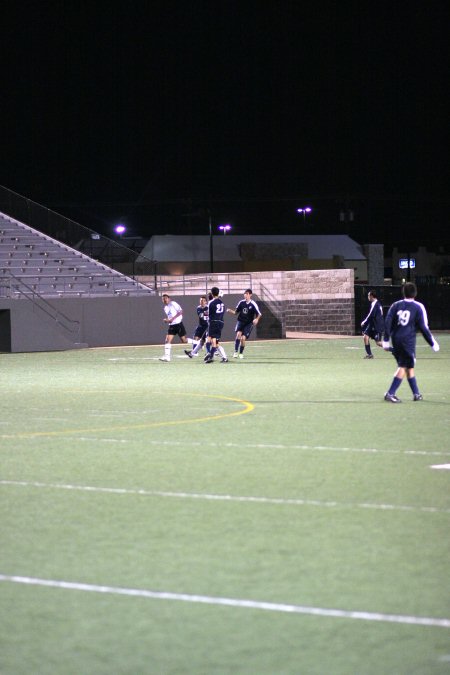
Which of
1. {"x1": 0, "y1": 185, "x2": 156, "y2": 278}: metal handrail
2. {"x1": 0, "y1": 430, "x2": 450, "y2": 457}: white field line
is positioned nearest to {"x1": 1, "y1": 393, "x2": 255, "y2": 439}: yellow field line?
{"x1": 0, "y1": 430, "x2": 450, "y2": 457}: white field line

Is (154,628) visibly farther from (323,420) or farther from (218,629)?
(323,420)

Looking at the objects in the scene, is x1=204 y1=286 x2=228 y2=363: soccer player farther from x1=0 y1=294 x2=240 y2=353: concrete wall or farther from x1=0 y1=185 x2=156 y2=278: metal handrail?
x1=0 y1=185 x2=156 y2=278: metal handrail

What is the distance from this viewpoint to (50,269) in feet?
152

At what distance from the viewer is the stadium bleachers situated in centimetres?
4481

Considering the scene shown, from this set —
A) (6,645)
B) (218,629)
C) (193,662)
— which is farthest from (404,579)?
(6,645)

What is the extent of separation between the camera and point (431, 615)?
597cm

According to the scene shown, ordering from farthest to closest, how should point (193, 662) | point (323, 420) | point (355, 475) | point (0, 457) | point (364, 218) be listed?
point (364, 218) < point (323, 420) < point (0, 457) < point (355, 475) < point (193, 662)

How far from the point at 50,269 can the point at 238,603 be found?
41010mm

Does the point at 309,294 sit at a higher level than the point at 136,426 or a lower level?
higher

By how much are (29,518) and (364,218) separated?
4366 inches

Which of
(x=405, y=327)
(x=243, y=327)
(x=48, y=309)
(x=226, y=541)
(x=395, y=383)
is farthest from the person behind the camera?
(x=48, y=309)

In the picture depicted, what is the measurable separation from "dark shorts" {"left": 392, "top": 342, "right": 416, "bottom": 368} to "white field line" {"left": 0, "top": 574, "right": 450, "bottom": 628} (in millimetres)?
11104

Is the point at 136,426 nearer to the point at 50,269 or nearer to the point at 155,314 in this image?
the point at 155,314

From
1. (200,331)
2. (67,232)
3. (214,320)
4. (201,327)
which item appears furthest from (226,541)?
(67,232)
